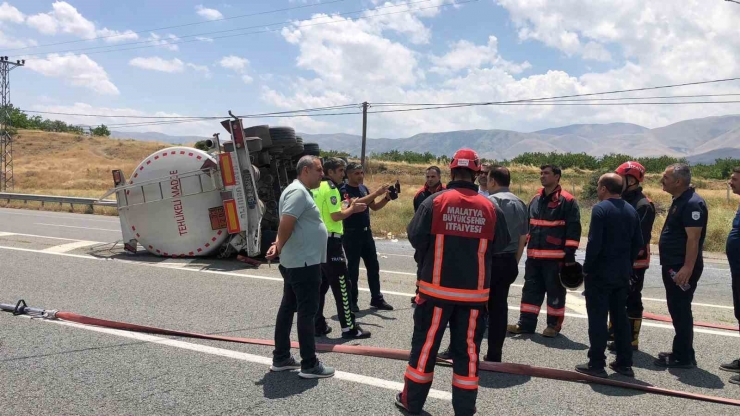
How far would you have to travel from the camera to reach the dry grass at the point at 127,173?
57.3 feet

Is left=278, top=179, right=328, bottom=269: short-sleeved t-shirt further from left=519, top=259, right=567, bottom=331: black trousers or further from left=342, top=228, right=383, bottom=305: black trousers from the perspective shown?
left=519, top=259, right=567, bottom=331: black trousers

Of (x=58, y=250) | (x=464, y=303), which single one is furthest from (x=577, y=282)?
(x=58, y=250)

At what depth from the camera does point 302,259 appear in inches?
175

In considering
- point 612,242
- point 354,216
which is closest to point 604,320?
point 612,242

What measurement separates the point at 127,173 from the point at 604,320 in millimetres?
53518

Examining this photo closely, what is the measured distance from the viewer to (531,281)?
609cm

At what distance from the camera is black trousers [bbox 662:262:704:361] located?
195 inches

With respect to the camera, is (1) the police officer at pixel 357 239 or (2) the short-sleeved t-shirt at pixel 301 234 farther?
(1) the police officer at pixel 357 239

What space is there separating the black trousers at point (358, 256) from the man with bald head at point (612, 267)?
274 centimetres

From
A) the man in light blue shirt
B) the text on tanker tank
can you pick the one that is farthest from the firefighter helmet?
the text on tanker tank

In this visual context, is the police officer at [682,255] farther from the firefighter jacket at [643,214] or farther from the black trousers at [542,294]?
the black trousers at [542,294]

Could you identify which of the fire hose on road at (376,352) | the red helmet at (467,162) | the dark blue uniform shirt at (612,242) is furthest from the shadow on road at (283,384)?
the dark blue uniform shirt at (612,242)

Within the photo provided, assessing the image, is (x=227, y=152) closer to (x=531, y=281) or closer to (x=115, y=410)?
(x=531, y=281)

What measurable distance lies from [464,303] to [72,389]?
2.88m
